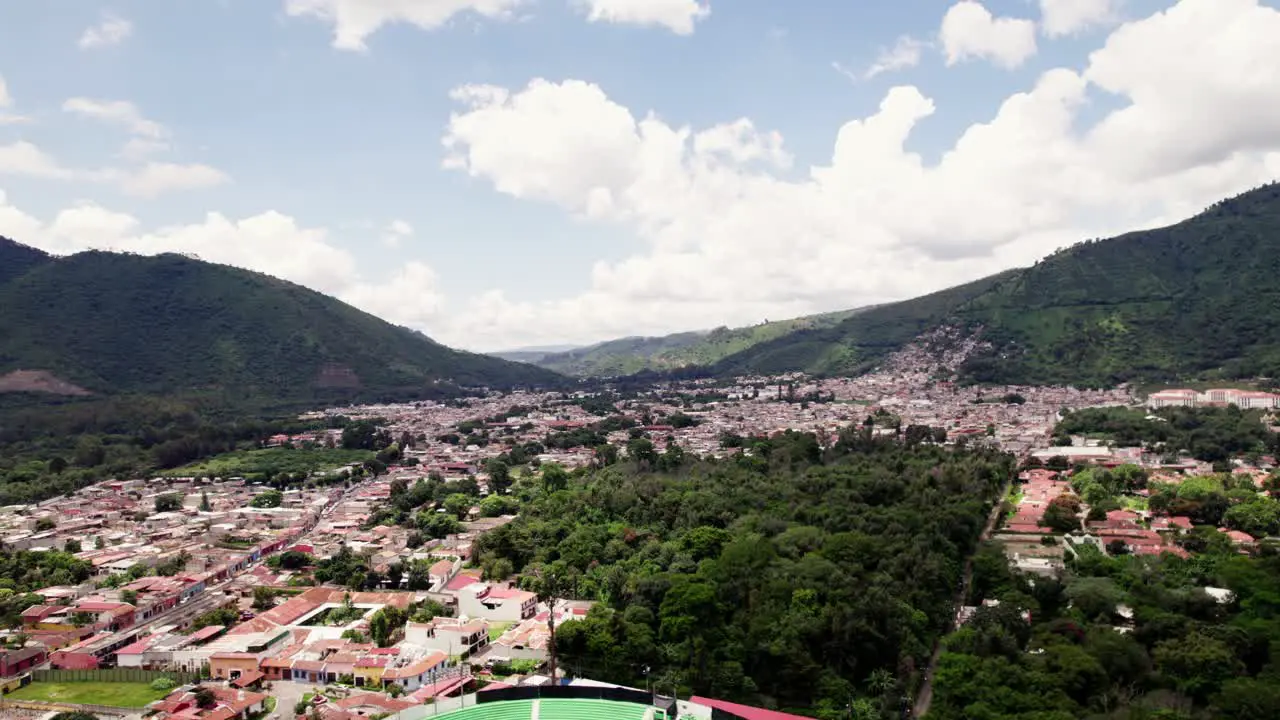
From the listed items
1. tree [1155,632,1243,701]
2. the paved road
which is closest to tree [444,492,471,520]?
the paved road

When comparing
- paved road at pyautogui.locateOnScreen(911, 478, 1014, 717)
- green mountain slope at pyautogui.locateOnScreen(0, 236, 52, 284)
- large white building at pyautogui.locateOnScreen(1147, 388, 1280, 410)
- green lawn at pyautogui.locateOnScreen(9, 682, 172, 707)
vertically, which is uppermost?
green mountain slope at pyautogui.locateOnScreen(0, 236, 52, 284)

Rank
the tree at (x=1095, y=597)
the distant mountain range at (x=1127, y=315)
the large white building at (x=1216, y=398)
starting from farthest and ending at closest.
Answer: the distant mountain range at (x=1127, y=315), the large white building at (x=1216, y=398), the tree at (x=1095, y=597)

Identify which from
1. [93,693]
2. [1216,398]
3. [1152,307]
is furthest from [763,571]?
[1152,307]

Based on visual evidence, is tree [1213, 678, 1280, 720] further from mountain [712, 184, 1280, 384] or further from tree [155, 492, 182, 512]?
mountain [712, 184, 1280, 384]

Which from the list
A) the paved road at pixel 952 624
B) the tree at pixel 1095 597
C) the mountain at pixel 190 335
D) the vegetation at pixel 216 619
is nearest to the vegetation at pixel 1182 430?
the paved road at pixel 952 624

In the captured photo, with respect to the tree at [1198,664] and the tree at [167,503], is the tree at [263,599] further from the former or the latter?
the tree at [1198,664]
